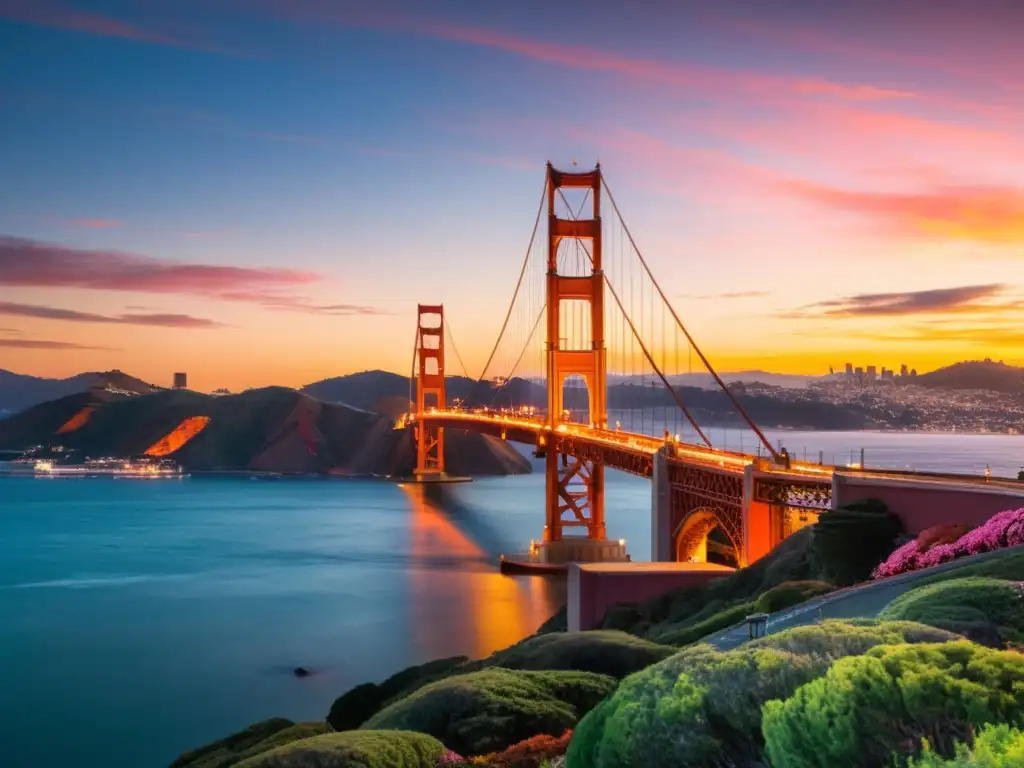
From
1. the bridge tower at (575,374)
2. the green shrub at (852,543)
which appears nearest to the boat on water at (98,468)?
the bridge tower at (575,374)

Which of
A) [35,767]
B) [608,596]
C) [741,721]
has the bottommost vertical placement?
[35,767]

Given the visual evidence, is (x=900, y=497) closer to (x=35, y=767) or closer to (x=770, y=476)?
(x=770, y=476)

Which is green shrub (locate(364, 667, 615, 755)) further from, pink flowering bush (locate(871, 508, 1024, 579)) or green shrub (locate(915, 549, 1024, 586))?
pink flowering bush (locate(871, 508, 1024, 579))

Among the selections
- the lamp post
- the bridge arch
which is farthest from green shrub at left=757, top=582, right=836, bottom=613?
the bridge arch

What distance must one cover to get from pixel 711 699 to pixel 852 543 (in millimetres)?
11205

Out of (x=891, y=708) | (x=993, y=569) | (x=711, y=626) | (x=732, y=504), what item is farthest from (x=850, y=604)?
(x=732, y=504)

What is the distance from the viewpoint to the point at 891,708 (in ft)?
17.1

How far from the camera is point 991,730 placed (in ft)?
16.0

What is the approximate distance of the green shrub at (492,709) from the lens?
9.39m

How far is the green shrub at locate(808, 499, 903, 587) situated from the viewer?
1636 centimetres

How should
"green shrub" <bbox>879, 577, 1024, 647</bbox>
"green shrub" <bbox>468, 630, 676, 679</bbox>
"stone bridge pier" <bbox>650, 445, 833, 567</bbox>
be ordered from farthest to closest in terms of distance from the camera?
"stone bridge pier" <bbox>650, 445, 833, 567</bbox> < "green shrub" <bbox>468, 630, 676, 679</bbox> < "green shrub" <bbox>879, 577, 1024, 647</bbox>

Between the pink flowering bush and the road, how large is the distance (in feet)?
2.08

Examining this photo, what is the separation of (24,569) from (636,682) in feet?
154

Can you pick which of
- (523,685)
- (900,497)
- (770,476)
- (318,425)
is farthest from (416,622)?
(318,425)
